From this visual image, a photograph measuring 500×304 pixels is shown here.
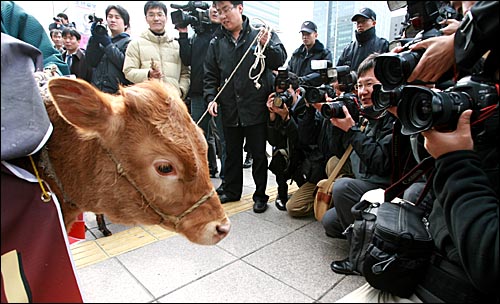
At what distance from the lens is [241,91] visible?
2.71m

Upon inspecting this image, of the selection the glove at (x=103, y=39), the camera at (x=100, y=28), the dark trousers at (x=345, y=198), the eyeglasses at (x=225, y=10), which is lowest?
the dark trousers at (x=345, y=198)

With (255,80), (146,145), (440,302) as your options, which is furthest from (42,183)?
(255,80)

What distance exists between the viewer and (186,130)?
922mm

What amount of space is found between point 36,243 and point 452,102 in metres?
1.09

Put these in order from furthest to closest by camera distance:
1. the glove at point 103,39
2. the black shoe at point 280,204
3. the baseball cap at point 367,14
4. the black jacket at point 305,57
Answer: the black jacket at point 305,57 < the baseball cap at point 367,14 < the black shoe at point 280,204 < the glove at point 103,39

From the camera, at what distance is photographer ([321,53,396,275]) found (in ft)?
6.40

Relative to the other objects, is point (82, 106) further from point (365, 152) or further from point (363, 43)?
point (363, 43)

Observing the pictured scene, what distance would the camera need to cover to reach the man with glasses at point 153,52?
1.58 meters

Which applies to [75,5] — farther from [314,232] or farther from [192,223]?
[314,232]

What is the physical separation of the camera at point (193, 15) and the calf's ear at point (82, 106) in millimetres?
1622

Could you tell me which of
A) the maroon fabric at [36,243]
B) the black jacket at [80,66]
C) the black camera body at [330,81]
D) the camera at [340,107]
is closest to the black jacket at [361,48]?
the black camera body at [330,81]

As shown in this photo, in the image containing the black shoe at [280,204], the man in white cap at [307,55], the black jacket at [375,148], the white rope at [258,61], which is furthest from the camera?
the man in white cap at [307,55]

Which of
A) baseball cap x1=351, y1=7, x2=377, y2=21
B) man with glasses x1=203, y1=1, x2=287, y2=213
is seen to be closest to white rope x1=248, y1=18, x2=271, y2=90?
man with glasses x1=203, y1=1, x2=287, y2=213

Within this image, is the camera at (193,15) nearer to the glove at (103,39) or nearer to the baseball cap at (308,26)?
the glove at (103,39)
